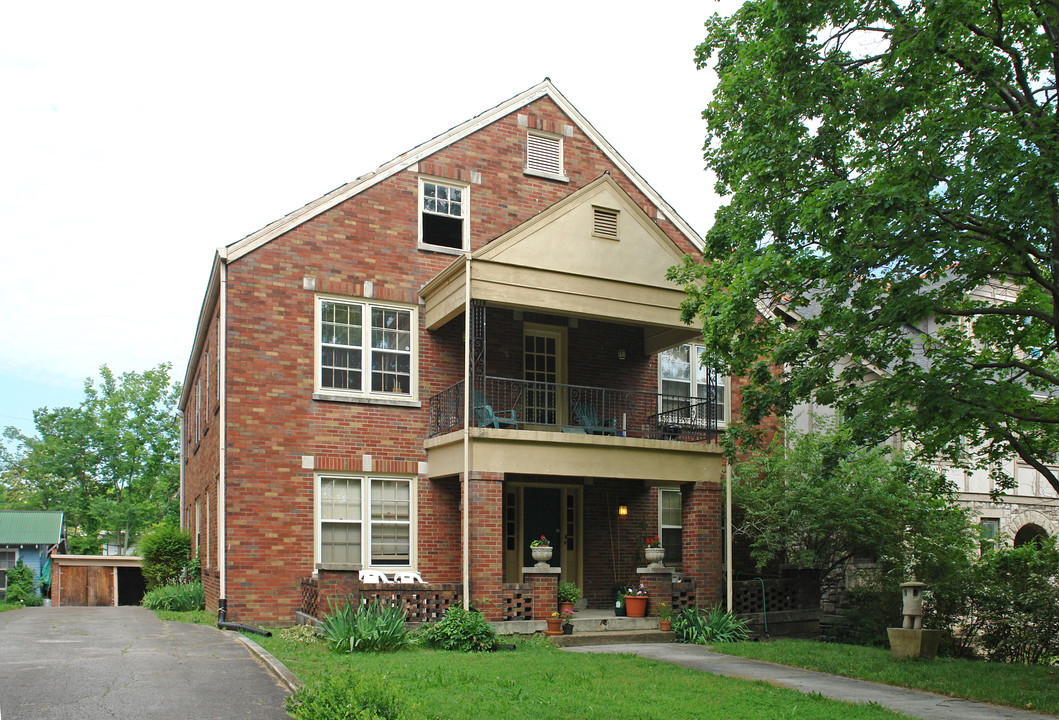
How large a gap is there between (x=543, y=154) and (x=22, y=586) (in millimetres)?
26997

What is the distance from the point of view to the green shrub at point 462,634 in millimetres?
13039

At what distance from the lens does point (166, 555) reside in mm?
22906

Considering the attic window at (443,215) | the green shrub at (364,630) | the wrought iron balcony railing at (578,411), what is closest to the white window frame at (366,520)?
the wrought iron balcony railing at (578,411)

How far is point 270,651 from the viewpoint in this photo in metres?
12.0

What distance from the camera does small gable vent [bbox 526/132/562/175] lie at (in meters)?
18.9

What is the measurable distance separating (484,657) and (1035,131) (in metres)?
9.48

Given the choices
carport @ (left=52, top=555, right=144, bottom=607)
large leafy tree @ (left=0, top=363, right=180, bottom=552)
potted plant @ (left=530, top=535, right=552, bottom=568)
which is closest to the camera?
potted plant @ (left=530, top=535, right=552, bottom=568)

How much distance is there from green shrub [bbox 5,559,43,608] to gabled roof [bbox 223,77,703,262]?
73.0ft

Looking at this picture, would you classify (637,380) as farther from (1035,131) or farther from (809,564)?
(1035,131)

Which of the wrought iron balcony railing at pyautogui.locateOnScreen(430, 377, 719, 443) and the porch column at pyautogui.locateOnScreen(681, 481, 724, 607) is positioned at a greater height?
the wrought iron balcony railing at pyautogui.locateOnScreen(430, 377, 719, 443)

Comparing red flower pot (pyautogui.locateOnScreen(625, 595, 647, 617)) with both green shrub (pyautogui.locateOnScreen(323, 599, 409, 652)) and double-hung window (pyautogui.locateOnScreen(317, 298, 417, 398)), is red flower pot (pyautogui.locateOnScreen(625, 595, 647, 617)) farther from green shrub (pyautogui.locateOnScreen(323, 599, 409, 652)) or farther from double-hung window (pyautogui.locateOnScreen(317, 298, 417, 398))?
double-hung window (pyautogui.locateOnScreen(317, 298, 417, 398))

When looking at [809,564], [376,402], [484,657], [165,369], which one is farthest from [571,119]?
[165,369]

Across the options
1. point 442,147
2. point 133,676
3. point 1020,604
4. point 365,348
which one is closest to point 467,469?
point 365,348

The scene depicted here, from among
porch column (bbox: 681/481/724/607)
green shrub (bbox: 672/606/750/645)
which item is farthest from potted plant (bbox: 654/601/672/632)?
porch column (bbox: 681/481/724/607)
